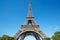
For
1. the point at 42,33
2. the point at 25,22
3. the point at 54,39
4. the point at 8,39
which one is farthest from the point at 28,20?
the point at 54,39

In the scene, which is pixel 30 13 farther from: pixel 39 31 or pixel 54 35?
pixel 54 35

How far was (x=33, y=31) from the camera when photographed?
286 feet

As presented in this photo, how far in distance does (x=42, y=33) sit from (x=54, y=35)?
2403cm

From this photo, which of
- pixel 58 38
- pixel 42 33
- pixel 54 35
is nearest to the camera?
pixel 58 38

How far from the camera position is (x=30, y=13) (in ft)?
290

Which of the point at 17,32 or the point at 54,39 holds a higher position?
the point at 17,32

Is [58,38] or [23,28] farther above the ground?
[23,28]

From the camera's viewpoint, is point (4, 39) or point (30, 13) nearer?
point (4, 39)

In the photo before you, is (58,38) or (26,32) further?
(26,32)

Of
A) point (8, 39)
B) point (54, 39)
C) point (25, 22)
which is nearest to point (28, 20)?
point (25, 22)

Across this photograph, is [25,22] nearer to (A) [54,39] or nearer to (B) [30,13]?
(B) [30,13]

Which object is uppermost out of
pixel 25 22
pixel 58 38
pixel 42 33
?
pixel 25 22

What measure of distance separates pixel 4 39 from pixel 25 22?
1072 inches

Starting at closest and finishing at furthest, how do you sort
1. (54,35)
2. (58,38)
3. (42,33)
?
(58,38) < (54,35) < (42,33)
